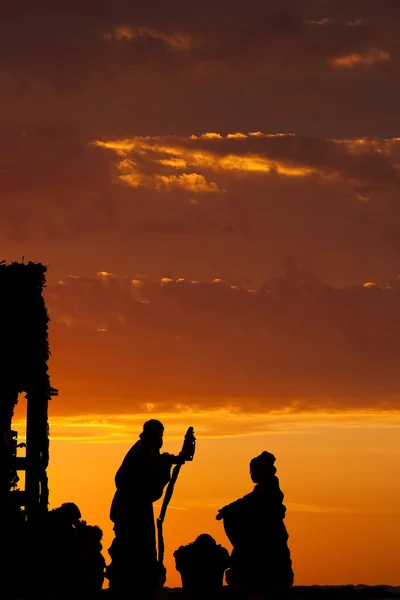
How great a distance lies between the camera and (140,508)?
110ft

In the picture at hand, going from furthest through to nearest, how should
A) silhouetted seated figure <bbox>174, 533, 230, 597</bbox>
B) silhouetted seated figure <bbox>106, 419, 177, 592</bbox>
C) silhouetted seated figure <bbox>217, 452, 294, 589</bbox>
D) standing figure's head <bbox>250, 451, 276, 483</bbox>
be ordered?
1. standing figure's head <bbox>250, 451, 276, 483</bbox>
2. silhouetted seated figure <bbox>217, 452, 294, 589</bbox>
3. silhouetted seated figure <bbox>106, 419, 177, 592</bbox>
4. silhouetted seated figure <bbox>174, 533, 230, 597</bbox>

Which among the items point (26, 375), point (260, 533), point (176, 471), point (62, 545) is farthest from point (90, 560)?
point (26, 375)

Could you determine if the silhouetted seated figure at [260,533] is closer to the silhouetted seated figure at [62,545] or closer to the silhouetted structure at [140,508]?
the silhouetted structure at [140,508]

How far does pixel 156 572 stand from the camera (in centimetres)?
3281

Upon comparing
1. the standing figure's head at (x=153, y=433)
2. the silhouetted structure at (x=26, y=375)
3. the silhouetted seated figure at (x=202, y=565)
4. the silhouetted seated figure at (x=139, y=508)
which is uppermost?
the silhouetted structure at (x=26, y=375)

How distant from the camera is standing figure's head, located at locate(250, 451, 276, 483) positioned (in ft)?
111

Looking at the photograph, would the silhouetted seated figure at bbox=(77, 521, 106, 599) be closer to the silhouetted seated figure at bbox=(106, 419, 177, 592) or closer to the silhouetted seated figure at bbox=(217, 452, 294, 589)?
the silhouetted seated figure at bbox=(106, 419, 177, 592)

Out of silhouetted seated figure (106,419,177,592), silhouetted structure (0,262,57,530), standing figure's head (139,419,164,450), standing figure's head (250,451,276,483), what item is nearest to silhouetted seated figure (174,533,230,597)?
silhouetted seated figure (106,419,177,592)

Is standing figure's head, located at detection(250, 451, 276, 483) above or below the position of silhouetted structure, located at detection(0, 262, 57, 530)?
below

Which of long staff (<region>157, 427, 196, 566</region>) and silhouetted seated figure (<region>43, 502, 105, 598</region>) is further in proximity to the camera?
long staff (<region>157, 427, 196, 566</region>)

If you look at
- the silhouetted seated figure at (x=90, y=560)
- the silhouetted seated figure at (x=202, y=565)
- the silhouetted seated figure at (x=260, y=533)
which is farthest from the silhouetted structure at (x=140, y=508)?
the silhouetted seated figure at (x=260, y=533)

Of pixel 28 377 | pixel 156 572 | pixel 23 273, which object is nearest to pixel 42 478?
pixel 28 377

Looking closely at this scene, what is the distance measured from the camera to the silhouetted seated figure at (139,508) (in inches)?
1291

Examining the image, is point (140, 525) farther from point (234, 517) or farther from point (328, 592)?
point (328, 592)
